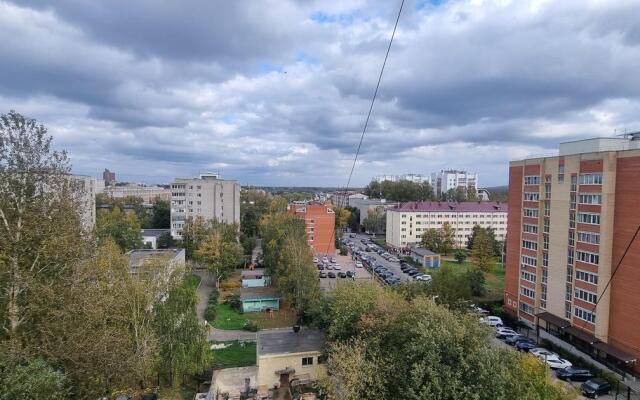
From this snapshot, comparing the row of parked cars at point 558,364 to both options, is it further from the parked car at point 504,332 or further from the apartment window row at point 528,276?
the apartment window row at point 528,276

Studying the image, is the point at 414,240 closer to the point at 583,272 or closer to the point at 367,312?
the point at 583,272

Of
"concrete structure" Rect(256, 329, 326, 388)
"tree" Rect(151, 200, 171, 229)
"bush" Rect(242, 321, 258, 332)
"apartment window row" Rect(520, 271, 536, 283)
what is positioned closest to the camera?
"concrete structure" Rect(256, 329, 326, 388)

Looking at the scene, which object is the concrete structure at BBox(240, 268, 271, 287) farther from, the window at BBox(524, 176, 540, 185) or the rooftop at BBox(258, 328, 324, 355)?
the window at BBox(524, 176, 540, 185)

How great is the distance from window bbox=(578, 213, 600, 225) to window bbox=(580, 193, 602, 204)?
0.51 meters

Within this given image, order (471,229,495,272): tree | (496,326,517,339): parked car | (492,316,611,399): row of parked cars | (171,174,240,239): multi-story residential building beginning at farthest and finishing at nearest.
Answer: (171,174,240,239): multi-story residential building → (471,229,495,272): tree → (496,326,517,339): parked car → (492,316,611,399): row of parked cars

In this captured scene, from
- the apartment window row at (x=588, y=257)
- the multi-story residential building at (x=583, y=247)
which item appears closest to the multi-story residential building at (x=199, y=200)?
the multi-story residential building at (x=583, y=247)

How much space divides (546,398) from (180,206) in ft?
115

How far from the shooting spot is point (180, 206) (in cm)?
3719

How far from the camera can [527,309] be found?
716 inches

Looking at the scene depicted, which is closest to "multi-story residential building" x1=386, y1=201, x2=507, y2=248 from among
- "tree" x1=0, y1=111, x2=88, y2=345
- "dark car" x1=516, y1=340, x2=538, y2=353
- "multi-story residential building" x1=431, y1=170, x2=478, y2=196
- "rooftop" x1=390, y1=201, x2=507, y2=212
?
"rooftop" x1=390, y1=201, x2=507, y2=212

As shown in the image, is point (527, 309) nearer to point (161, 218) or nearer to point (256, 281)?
point (256, 281)

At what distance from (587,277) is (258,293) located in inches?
629

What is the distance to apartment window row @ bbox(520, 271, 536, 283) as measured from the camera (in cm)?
1790

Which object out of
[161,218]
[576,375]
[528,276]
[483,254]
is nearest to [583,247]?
[528,276]
